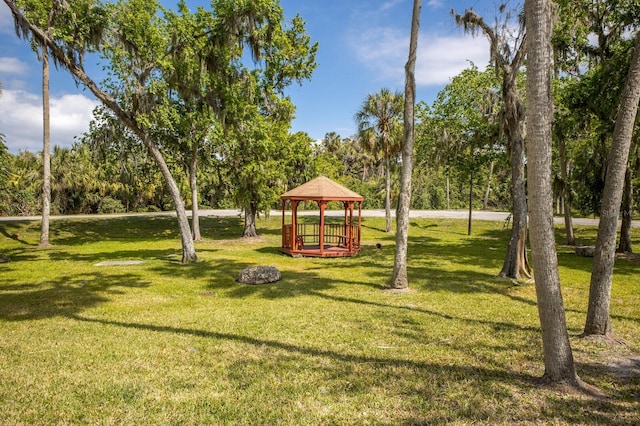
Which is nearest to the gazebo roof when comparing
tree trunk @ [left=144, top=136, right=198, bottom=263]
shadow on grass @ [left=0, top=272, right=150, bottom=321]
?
tree trunk @ [left=144, top=136, right=198, bottom=263]

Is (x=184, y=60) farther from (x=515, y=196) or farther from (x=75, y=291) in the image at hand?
(x=515, y=196)

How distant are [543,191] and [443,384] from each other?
8.50 feet

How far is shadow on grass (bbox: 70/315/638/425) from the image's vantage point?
4074mm

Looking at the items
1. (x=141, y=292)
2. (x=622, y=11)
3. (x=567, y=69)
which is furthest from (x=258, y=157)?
(x=622, y=11)

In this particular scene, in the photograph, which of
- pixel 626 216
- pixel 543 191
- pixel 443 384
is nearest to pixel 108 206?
pixel 626 216

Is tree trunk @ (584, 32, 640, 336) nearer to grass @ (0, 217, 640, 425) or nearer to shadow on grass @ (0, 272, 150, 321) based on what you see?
grass @ (0, 217, 640, 425)

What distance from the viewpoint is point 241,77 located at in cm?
1551

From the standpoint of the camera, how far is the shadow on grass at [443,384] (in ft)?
13.4

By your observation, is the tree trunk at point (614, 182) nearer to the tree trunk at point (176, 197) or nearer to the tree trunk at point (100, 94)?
the tree trunk at point (176, 197)

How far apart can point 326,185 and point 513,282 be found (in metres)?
9.36

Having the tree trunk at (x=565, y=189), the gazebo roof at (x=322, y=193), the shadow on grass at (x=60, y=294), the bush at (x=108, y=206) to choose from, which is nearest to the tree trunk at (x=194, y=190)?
the gazebo roof at (x=322, y=193)

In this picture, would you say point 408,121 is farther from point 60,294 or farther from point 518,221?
point 60,294

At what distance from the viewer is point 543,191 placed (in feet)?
15.1

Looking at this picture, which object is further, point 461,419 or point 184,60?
point 184,60
